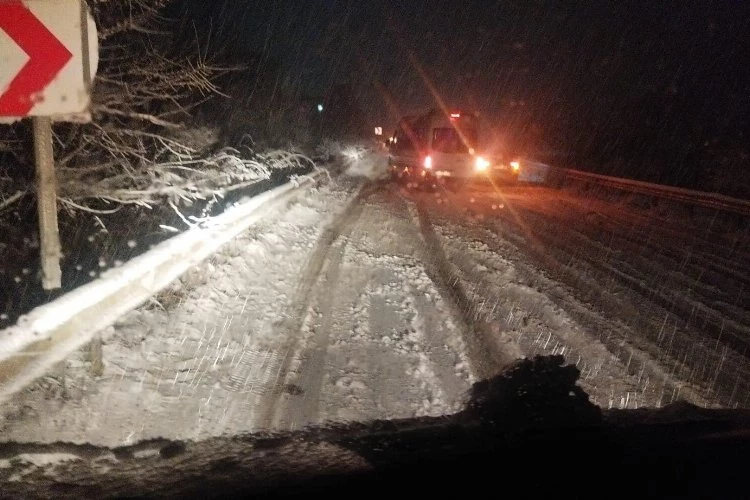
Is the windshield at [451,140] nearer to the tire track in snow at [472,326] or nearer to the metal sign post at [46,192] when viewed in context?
the tire track in snow at [472,326]

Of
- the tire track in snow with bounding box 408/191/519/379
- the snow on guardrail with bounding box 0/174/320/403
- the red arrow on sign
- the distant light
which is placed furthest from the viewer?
the distant light

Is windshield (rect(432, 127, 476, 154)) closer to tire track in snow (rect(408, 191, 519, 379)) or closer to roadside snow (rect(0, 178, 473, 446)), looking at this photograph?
tire track in snow (rect(408, 191, 519, 379))

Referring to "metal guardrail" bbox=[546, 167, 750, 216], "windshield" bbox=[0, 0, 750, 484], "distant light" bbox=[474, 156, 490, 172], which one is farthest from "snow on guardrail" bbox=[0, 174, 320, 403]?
"distant light" bbox=[474, 156, 490, 172]

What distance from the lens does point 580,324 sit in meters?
7.90

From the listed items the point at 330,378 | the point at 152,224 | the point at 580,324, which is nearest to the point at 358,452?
the point at 330,378

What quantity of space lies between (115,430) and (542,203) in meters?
18.3

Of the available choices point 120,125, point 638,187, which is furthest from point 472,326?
point 638,187

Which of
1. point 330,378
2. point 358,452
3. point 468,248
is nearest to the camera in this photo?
point 358,452

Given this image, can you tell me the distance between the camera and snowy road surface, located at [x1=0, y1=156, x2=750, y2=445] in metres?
5.03

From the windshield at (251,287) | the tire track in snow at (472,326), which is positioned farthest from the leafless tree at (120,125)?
the tire track in snow at (472,326)

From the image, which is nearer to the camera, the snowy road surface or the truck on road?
the snowy road surface

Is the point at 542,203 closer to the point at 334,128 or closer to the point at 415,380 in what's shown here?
the point at 415,380

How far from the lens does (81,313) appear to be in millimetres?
4641

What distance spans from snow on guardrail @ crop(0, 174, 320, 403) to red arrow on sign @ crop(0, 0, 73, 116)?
1.36 metres
